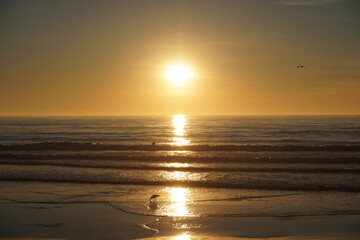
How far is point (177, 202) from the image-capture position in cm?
1379

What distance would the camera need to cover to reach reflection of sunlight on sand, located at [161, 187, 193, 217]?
12.2 metres

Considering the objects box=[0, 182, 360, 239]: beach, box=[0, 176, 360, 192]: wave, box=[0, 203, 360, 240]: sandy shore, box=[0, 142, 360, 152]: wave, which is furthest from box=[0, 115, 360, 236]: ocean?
box=[0, 142, 360, 152]: wave

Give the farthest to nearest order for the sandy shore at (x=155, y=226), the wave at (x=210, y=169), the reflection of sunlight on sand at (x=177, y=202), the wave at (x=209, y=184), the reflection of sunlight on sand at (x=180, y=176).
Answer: the wave at (x=210, y=169), the reflection of sunlight on sand at (x=180, y=176), the wave at (x=209, y=184), the reflection of sunlight on sand at (x=177, y=202), the sandy shore at (x=155, y=226)

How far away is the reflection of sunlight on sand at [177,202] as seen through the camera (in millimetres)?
12180

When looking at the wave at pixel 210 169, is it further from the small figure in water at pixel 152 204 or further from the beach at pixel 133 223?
the small figure in water at pixel 152 204

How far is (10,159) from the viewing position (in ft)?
93.9

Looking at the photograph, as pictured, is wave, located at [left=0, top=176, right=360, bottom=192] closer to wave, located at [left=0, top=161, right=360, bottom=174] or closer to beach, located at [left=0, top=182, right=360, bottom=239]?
beach, located at [left=0, top=182, right=360, bottom=239]

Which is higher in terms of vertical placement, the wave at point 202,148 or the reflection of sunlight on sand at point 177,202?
the wave at point 202,148

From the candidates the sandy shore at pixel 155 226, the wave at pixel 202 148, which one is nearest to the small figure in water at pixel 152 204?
the sandy shore at pixel 155 226

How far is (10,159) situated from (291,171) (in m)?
21.5

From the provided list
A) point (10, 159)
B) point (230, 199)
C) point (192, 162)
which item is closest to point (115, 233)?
point (230, 199)

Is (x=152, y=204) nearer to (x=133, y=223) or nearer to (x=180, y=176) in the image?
(x=133, y=223)

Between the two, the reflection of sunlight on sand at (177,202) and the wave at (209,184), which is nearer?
the reflection of sunlight on sand at (177,202)

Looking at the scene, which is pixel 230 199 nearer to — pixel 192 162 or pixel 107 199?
pixel 107 199
